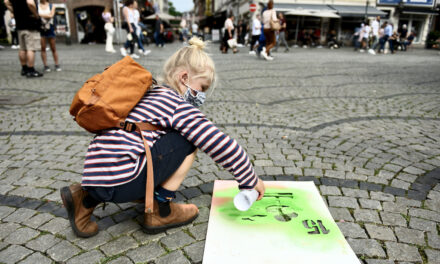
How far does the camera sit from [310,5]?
2581cm

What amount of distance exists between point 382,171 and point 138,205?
210 cm

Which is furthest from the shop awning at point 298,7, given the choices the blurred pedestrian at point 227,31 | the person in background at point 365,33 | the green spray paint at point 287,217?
the green spray paint at point 287,217

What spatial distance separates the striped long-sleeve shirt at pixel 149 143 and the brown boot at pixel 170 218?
0.42 m

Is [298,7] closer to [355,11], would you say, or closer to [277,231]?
[355,11]

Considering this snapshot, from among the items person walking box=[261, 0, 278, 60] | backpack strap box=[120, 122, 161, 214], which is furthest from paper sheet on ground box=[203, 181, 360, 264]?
person walking box=[261, 0, 278, 60]

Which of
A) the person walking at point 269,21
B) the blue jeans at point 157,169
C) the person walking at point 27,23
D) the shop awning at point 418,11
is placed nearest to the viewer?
the blue jeans at point 157,169

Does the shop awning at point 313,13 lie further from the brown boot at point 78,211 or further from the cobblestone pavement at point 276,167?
the brown boot at point 78,211

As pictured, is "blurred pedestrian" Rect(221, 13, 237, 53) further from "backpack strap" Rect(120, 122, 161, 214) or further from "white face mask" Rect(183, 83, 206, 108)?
"backpack strap" Rect(120, 122, 161, 214)

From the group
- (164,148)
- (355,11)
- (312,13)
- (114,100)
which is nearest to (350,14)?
(355,11)

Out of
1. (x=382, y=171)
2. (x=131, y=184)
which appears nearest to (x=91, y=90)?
(x=131, y=184)

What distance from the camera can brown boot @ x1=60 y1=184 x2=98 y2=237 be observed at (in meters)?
1.85

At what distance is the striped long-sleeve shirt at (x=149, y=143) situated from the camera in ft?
5.54

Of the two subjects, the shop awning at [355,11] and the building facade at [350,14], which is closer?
the shop awning at [355,11]

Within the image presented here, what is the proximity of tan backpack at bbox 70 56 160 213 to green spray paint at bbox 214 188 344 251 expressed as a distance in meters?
0.72
